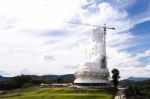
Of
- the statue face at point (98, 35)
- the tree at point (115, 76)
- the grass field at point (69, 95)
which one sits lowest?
the grass field at point (69, 95)

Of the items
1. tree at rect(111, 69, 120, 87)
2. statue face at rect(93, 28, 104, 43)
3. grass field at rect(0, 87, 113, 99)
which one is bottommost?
grass field at rect(0, 87, 113, 99)

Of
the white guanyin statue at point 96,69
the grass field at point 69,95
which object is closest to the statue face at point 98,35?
the white guanyin statue at point 96,69

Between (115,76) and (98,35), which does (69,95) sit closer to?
(115,76)

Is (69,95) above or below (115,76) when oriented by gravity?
below

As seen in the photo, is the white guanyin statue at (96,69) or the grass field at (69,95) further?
the white guanyin statue at (96,69)

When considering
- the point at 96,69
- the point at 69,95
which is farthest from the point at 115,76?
the point at 69,95

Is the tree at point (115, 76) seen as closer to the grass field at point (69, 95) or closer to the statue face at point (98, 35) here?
the statue face at point (98, 35)

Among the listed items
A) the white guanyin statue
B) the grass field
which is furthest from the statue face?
Result: the grass field

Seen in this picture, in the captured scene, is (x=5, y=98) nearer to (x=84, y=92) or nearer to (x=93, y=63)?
(x=84, y=92)

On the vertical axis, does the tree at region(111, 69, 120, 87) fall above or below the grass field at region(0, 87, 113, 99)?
above

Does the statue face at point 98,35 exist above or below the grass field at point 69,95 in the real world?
above

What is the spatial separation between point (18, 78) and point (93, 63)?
3940 centimetres

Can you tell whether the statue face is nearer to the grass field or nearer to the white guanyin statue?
the white guanyin statue

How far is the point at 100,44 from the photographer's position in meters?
125
